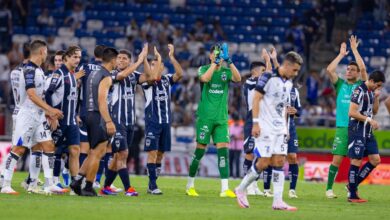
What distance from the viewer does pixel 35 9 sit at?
40.6 meters

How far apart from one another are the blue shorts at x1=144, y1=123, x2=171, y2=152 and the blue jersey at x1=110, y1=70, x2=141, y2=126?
0.45 meters

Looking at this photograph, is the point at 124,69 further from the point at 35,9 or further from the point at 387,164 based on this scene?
the point at 35,9

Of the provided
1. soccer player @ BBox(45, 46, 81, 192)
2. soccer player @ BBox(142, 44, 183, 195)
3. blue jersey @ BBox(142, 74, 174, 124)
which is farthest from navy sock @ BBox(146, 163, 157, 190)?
soccer player @ BBox(45, 46, 81, 192)

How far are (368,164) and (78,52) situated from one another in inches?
235

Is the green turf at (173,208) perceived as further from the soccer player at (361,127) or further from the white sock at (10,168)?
the soccer player at (361,127)

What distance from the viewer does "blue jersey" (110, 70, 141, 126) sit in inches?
803

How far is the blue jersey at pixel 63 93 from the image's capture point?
64.3 ft

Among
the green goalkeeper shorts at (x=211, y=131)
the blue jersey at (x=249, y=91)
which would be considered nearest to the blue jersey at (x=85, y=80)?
the green goalkeeper shorts at (x=211, y=131)

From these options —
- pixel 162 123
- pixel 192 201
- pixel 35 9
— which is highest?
pixel 35 9

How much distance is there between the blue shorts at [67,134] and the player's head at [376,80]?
18.2ft

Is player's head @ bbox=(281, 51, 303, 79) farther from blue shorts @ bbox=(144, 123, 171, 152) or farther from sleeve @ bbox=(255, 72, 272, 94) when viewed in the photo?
blue shorts @ bbox=(144, 123, 171, 152)

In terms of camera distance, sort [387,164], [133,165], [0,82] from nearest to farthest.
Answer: [387,164] → [133,165] → [0,82]

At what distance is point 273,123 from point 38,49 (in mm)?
4512

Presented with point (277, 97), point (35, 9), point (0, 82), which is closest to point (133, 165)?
point (0, 82)
